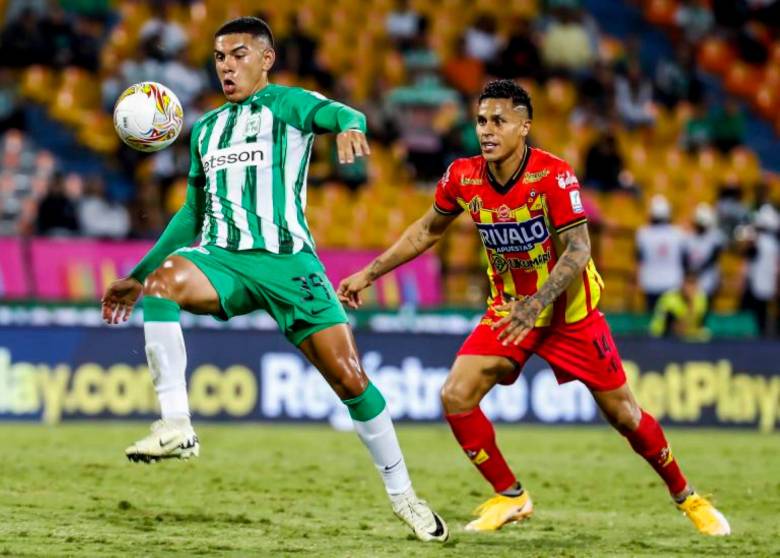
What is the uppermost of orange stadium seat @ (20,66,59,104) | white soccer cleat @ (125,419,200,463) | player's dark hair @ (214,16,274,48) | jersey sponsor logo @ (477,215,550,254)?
orange stadium seat @ (20,66,59,104)

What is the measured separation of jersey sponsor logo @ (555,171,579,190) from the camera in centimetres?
805

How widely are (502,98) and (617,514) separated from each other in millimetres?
2908

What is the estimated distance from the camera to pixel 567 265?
785 cm

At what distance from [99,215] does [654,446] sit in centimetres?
1023

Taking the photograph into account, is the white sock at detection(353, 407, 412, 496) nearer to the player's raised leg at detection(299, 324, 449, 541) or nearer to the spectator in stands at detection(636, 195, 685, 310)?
the player's raised leg at detection(299, 324, 449, 541)

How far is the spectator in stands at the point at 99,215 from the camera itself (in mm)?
17188

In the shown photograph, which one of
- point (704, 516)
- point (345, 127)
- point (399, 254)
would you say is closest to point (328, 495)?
point (399, 254)

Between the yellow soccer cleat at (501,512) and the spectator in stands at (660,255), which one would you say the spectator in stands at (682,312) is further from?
the yellow soccer cleat at (501,512)

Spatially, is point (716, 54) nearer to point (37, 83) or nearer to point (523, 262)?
point (37, 83)

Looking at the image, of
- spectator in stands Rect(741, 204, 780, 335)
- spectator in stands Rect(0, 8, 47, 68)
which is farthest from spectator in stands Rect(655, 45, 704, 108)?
spectator in stands Rect(0, 8, 47, 68)

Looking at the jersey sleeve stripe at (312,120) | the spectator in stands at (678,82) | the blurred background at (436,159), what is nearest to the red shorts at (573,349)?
the jersey sleeve stripe at (312,120)

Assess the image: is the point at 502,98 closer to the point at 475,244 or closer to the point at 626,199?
the point at 475,244

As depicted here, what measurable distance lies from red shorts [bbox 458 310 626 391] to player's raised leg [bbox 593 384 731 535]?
3.9 inches

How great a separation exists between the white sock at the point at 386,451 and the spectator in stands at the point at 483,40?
15540 mm
